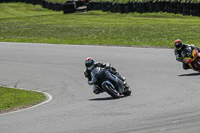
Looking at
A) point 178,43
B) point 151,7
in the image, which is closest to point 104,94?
point 178,43

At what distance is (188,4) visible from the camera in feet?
144

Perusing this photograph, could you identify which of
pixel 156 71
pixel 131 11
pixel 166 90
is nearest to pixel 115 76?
pixel 166 90

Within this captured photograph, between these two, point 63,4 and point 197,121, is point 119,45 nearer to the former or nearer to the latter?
point 197,121

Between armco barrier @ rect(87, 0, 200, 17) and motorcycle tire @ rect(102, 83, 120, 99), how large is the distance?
99.2 ft

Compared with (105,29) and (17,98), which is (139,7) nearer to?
(105,29)

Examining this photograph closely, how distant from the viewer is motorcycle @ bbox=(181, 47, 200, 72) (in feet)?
56.9

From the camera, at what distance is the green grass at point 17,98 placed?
1465cm

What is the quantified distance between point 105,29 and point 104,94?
2609 cm

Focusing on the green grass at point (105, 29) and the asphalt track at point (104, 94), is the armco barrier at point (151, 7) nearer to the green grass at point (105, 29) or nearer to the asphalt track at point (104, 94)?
the green grass at point (105, 29)

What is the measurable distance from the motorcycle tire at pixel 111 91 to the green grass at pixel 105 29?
1477 cm

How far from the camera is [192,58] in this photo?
57.3 ft

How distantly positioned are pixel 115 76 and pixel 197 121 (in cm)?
483

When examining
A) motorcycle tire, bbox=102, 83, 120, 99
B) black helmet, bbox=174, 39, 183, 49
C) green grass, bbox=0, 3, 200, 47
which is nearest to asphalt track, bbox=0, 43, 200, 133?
motorcycle tire, bbox=102, 83, 120, 99

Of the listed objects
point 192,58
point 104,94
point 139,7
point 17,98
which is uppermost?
point 192,58
